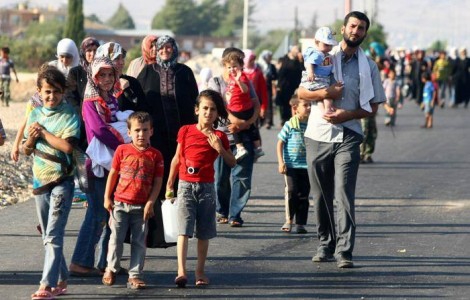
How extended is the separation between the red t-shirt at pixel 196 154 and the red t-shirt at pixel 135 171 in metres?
0.37

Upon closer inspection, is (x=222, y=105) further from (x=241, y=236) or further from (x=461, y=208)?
(x=461, y=208)

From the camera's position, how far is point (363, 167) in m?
21.0

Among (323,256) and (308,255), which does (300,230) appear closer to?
(308,255)

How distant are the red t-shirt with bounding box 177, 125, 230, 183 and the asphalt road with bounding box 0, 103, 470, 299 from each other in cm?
81

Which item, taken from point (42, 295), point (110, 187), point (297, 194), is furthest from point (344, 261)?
point (42, 295)

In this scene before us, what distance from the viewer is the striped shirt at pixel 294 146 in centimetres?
1315

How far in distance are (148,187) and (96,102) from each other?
0.82 meters

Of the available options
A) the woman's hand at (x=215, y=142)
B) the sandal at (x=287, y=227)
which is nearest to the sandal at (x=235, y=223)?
the sandal at (x=287, y=227)

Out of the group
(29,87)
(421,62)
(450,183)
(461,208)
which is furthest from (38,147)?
(29,87)

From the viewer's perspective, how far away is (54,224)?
30.5ft

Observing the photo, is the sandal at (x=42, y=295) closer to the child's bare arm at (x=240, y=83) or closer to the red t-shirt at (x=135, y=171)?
the red t-shirt at (x=135, y=171)

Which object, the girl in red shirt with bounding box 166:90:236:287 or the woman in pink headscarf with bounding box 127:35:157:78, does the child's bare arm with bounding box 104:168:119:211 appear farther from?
the woman in pink headscarf with bounding box 127:35:157:78

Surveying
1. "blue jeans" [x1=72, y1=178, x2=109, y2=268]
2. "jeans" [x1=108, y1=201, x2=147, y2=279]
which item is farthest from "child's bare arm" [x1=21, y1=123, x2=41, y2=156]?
"blue jeans" [x1=72, y1=178, x2=109, y2=268]

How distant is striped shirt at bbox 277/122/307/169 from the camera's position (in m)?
13.1
